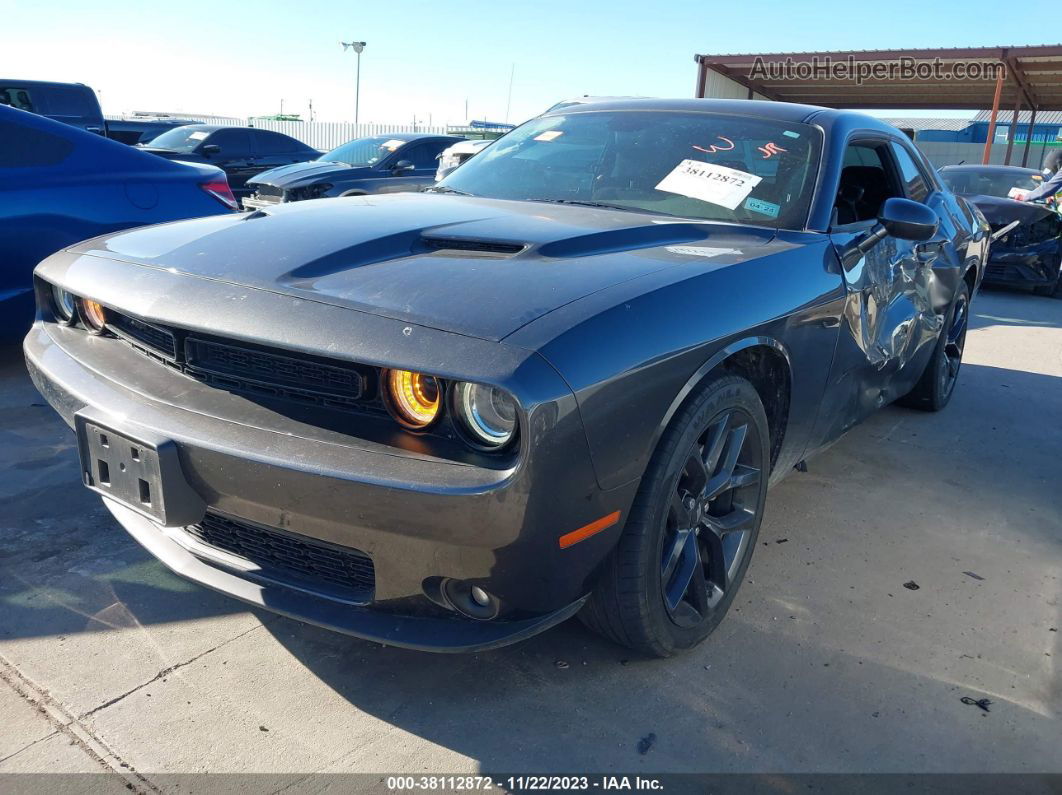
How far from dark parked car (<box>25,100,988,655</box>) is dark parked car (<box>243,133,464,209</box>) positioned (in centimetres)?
618

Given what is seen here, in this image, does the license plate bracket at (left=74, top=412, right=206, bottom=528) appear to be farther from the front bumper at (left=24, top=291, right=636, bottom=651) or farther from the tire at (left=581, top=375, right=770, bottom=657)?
the tire at (left=581, top=375, right=770, bottom=657)

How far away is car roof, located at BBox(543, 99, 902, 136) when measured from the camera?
3.09m

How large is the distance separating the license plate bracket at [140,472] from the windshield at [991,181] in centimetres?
971

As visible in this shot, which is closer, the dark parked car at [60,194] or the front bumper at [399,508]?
the front bumper at [399,508]

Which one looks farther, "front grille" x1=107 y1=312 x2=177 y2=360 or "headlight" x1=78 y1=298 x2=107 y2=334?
"headlight" x1=78 y1=298 x2=107 y2=334

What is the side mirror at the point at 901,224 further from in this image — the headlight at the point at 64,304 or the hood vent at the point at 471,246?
the headlight at the point at 64,304

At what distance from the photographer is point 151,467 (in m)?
1.80

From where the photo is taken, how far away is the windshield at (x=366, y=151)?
10148mm

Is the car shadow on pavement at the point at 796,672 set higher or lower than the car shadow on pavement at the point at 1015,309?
lower

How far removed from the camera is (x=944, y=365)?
14.7 feet

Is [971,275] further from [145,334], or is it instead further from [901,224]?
[145,334]

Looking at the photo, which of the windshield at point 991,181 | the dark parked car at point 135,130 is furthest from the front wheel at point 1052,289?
the dark parked car at point 135,130

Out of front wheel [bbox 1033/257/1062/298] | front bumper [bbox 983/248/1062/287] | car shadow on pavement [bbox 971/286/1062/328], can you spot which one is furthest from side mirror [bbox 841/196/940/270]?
front wheel [bbox 1033/257/1062/298]

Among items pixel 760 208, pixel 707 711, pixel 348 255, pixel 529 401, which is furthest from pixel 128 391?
pixel 760 208
